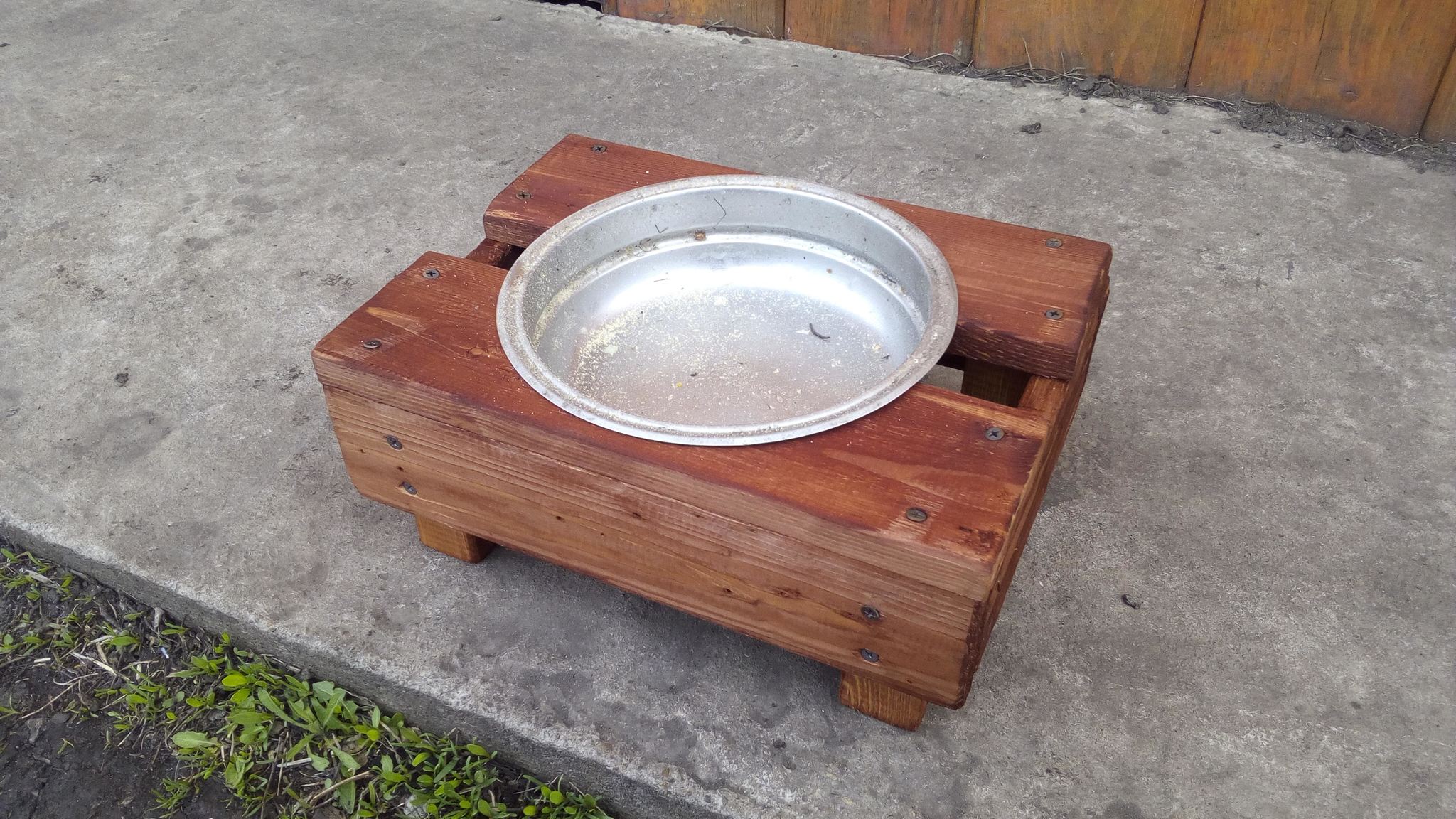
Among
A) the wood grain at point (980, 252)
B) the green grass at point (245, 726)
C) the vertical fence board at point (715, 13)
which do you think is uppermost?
the wood grain at point (980, 252)

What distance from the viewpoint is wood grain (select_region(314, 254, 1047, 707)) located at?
1219mm

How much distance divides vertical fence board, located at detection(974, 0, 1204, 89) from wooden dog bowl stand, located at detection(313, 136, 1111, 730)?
1.34m

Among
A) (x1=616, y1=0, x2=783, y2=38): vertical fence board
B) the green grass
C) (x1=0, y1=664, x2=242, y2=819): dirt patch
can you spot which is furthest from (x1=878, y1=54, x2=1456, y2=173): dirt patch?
(x1=0, y1=664, x2=242, y2=819): dirt patch

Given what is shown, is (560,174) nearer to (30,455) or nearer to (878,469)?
(878,469)

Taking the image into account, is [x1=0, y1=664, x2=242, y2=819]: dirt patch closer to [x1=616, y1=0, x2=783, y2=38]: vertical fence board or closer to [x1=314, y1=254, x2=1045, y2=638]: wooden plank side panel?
[x1=314, y1=254, x2=1045, y2=638]: wooden plank side panel

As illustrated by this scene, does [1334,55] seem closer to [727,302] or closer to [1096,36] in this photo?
[1096,36]

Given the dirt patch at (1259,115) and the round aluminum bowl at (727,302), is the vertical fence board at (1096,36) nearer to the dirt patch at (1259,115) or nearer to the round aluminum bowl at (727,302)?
the dirt patch at (1259,115)

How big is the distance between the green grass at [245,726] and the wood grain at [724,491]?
33 centimetres

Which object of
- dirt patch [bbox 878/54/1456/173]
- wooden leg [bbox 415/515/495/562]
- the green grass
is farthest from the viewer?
dirt patch [bbox 878/54/1456/173]

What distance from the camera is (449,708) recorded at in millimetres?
1547

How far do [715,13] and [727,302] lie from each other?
183 cm

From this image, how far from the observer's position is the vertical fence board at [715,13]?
316cm

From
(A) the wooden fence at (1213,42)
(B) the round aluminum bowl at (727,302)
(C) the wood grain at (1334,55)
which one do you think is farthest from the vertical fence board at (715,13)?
(B) the round aluminum bowl at (727,302)

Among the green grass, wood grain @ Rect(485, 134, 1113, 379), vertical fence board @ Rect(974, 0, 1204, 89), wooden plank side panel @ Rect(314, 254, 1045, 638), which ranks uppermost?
wood grain @ Rect(485, 134, 1113, 379)
